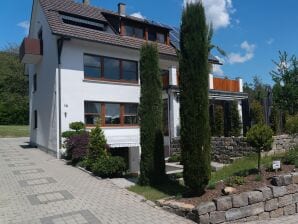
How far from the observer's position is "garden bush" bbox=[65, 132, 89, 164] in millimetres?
16094

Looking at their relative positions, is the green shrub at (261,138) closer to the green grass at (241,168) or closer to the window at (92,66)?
the green grass at (241,168)

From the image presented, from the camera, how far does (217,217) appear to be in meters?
8.05

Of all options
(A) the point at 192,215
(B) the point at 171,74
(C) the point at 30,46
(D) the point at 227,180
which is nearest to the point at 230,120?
(B) the point at 171,74

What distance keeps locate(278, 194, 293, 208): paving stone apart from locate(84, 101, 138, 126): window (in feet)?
42.2

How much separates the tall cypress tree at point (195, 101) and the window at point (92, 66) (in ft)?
40.7

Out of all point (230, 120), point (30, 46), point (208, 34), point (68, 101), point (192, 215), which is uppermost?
point (30, 46)

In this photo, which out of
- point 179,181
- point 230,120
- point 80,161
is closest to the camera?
point 179,181

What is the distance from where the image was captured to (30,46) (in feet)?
75.0

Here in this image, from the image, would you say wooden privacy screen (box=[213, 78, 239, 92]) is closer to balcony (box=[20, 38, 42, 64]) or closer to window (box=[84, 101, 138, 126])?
window (box=[84, 101, 138, 126])

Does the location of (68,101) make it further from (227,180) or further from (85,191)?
(227,180)

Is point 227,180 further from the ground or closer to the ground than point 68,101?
closer to the ground

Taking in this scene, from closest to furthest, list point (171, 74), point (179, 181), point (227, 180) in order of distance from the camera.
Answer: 1. point (227, 180)
2. point (179, 181)
3. point (171, 74)

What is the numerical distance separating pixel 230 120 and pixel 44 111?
40.5 feet

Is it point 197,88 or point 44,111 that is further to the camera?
point 44,111
